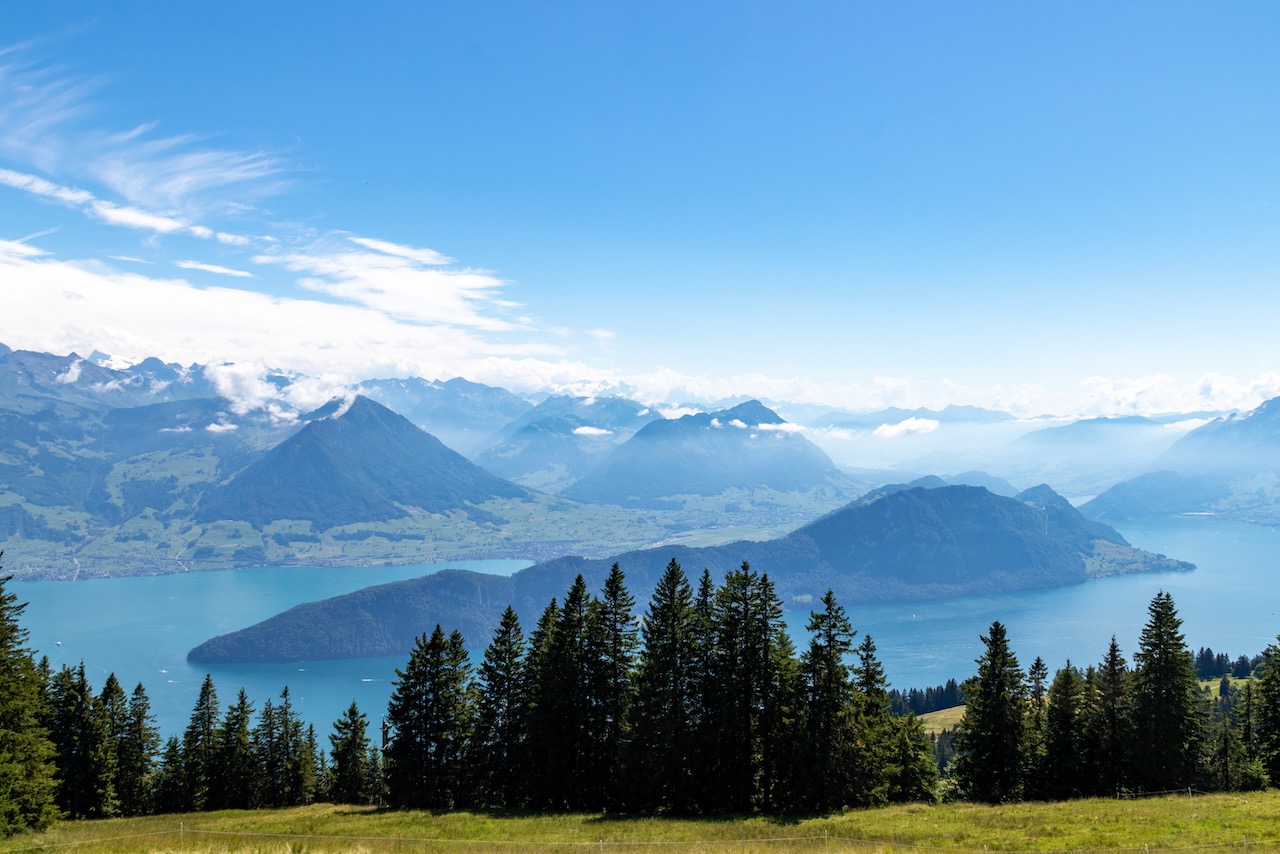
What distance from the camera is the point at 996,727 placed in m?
49.6

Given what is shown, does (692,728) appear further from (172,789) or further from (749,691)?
(172,789)

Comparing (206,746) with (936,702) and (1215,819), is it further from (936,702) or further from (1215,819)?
(936,702)

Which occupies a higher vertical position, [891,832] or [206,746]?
[891,832]

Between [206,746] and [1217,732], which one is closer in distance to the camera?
[1217,732]

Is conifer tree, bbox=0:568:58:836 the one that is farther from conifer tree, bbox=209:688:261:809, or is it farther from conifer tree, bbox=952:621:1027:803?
conifer tree, bbox=952:621:1027:803

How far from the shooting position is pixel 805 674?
136ft

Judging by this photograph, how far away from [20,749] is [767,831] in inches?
1465

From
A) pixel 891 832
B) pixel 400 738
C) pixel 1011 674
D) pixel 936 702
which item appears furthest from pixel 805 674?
pixel 936 702

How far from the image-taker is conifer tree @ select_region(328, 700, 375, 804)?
65.9m

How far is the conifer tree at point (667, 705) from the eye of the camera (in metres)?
41.1

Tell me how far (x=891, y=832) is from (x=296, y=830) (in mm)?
27755

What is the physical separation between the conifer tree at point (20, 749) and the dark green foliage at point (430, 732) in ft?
59.7

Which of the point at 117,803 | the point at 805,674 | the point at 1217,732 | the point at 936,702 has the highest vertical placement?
the point at 805,674

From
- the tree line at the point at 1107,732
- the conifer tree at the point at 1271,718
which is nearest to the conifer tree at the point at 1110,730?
the tree line at the point at 1107,732
